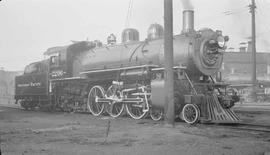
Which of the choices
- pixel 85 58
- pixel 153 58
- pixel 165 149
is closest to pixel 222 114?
pixel 153 58

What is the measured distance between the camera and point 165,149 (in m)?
6.82

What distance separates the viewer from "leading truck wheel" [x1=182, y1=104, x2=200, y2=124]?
12.1m

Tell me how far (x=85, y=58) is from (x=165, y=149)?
1187cm

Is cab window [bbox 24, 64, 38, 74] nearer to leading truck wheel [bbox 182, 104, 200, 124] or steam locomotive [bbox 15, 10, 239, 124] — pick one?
steam locomotive [bbox 15, 10, 239, 124]

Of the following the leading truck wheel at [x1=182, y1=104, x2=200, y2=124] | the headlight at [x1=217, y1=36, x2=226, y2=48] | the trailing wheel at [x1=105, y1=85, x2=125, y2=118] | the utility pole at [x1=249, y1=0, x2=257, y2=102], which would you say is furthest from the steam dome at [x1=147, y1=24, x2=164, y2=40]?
the utility pole at [x1=249, y1=0, x2=257, y2=102]

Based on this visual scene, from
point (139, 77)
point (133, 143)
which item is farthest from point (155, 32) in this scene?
point (133, 143)

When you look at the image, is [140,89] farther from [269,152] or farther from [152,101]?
[269,152]

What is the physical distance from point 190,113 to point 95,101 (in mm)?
5158

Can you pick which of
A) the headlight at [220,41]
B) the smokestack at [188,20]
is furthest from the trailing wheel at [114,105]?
the headlight at [220,41]

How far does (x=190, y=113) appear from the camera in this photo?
1246 cm

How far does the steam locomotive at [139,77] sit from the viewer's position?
42.1 ft

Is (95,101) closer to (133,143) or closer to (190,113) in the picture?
(190,113)

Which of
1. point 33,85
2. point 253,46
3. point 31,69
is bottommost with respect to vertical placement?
point 33,85

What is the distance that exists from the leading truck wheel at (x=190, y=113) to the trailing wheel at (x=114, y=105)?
3344 mm
